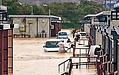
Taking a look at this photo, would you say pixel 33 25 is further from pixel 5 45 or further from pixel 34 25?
pixel 5 45

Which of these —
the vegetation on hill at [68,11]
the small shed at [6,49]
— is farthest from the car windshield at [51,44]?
the vegetation on hill at [68,11]

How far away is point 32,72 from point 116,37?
9902 millimetres

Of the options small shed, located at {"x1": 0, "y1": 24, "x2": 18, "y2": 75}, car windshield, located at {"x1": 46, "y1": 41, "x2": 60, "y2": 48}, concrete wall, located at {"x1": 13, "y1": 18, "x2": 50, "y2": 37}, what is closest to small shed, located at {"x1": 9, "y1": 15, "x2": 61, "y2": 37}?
concrete wall, located at {"x1": 13, "y1": 18, "x2": 50, "y2": 37}

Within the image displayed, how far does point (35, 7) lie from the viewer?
70.4m

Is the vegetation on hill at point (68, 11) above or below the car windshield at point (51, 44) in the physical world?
above

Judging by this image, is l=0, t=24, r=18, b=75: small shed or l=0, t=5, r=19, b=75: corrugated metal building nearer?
l=0, t=24, r=18, b=75: small shed

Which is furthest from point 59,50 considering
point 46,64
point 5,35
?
point 5,35

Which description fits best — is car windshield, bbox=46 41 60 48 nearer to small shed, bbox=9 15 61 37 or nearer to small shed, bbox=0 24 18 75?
small shed, bbox=0 24 18 75

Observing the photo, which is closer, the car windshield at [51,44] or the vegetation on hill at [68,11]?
the car windshield at [51,44]

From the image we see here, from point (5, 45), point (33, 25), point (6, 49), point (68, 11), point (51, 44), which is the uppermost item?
point (68, 11)

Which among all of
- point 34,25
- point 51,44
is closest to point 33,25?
point 34,25

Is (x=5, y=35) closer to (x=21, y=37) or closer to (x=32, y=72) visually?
(x=32, y=72)

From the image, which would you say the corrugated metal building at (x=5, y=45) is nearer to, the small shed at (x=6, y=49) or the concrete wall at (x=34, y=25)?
the small shed at (x=6, y=49)

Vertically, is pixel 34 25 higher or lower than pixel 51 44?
higher
